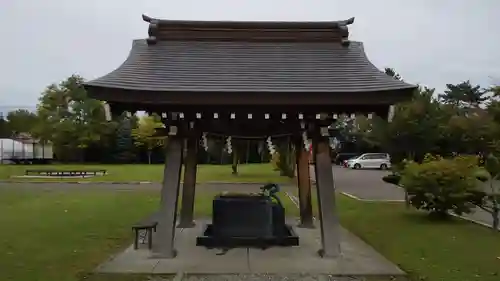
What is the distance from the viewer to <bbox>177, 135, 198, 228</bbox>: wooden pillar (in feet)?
36.3

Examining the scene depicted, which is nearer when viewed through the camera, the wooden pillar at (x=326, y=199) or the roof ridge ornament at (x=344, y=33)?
the wooden pillar at (x=326, y=199)

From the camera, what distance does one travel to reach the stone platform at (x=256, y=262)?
7.77 metres

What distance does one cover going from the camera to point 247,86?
8.52m

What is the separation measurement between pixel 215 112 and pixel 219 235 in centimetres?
233

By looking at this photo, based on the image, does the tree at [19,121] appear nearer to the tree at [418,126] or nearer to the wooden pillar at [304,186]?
the tree at [418,126]

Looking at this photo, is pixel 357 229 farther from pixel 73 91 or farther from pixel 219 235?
pixel 73 91

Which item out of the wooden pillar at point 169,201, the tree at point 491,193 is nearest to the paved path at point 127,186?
the tree at point 491,193

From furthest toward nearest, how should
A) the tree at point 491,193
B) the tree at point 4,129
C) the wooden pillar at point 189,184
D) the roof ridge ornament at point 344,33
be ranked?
the tree at point 4,129, the tree at point 491,193, the wooden pillar at point 189,184, the roof ridge ornament at point 344,33

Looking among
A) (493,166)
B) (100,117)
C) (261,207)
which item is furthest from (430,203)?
(100,117)

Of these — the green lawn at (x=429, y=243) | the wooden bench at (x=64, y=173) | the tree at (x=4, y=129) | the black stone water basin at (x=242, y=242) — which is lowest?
the green lawn at (x=429, y=243)

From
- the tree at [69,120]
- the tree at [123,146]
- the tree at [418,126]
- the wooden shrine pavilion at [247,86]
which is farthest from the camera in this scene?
the tree at [123,146]

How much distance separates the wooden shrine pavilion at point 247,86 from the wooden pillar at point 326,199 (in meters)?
0.02

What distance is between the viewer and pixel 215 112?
8.82 metres

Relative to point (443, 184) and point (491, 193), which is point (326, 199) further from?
point (491, 193)
